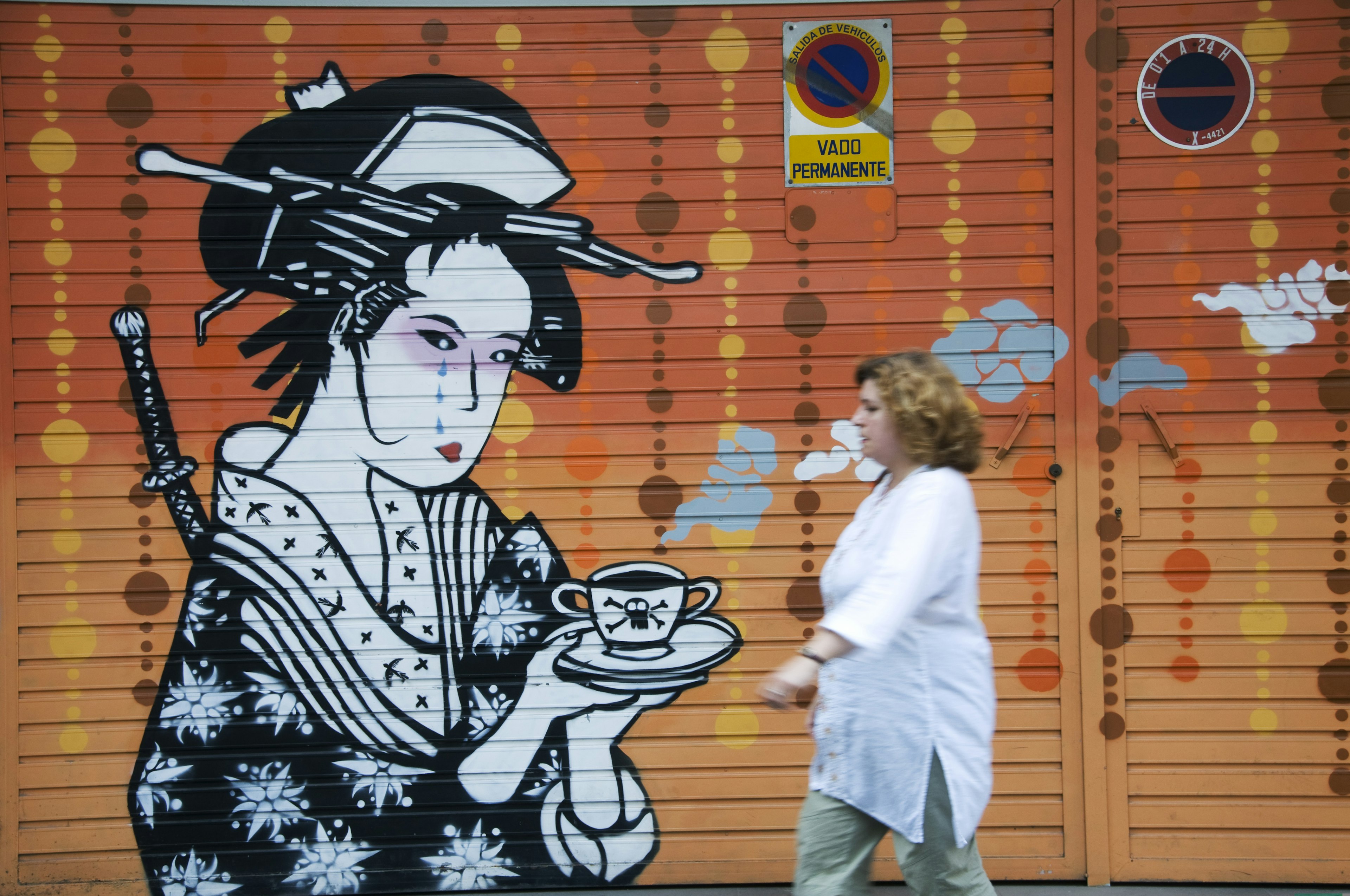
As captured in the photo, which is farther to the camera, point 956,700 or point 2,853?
point 2,853

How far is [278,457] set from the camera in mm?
3643

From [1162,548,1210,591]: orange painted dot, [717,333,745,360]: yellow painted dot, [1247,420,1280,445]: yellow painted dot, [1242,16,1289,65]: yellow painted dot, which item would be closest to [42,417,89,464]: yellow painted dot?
[717,333,745,360]: yellow painted dot

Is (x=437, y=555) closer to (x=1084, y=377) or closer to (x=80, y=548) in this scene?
(x=80, y=548)

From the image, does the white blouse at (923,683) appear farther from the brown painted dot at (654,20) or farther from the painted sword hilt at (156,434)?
the painted sword hilt at (156,434)

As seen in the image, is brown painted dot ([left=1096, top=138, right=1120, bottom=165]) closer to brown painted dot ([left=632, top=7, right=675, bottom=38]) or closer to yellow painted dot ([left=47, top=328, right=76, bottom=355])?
brown painted dot ([left=632, top=7, right=675, bottom=38])

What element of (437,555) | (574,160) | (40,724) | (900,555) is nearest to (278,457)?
(437,555)

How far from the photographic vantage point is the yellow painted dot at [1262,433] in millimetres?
3664

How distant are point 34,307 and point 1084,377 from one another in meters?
4.18

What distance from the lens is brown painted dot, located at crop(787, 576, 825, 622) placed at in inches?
145

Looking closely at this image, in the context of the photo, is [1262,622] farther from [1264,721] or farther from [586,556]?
[586,556]

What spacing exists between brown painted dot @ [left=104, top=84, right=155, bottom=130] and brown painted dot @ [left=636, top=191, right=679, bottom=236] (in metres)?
1.97

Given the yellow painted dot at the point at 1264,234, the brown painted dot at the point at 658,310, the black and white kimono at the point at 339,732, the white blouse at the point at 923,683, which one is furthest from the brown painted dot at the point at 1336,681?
the brown painted dot at the point at 658,310

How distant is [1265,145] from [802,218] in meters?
1.87

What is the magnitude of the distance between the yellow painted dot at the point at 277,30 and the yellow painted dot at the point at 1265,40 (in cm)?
381
